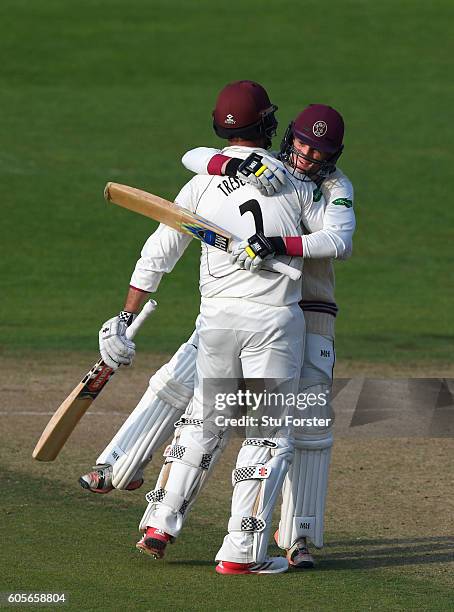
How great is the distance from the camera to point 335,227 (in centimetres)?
586

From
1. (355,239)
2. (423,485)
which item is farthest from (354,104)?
(423,485)

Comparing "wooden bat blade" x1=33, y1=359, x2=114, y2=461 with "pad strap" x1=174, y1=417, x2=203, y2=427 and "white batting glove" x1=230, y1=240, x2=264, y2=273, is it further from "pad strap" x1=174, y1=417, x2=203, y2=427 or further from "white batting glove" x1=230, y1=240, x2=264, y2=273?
"white batting glove" x1=230, y1=240, x2=264, y2=273

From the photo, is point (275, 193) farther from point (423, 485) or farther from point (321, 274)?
point (423, 485)

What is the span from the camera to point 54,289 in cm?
1497

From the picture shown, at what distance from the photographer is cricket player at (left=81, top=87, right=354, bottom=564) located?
5.96 metres

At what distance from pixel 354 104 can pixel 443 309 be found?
11.6 m

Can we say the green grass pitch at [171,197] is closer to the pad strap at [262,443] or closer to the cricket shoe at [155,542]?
the cricket shoe at [155,542]

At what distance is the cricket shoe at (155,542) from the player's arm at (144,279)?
30.1 inches

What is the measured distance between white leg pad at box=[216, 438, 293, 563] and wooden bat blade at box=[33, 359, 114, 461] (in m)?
0.92

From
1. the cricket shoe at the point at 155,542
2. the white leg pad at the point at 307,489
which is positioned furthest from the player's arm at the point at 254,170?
the cricket shoe at the point at 155,542

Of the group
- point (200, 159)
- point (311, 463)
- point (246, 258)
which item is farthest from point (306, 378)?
point (200, 159)

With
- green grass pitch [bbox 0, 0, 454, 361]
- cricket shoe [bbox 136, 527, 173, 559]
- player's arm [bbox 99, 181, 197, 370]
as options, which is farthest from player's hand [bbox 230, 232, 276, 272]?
green grass pitch [bbox 0, 0, 454, 361]

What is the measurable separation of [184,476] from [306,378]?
73 cm

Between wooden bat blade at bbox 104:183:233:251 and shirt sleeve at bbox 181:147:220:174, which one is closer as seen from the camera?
wooden bat blade at bbox 104:183:233:251
